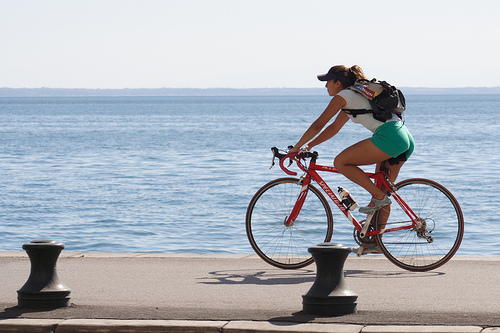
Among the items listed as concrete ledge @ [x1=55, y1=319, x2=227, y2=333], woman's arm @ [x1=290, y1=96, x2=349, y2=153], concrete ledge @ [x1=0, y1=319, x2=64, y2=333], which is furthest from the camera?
woman's arm @ [x1=290, y1=96, x2=349, y2=153]

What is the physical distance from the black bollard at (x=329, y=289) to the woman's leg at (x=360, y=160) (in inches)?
56.5

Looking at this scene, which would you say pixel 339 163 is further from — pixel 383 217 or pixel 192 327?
pixel 192 327

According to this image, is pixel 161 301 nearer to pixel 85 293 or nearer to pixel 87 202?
pixel 85 293

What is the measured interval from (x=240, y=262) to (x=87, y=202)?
50.6 ft

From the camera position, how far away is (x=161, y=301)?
237 inches

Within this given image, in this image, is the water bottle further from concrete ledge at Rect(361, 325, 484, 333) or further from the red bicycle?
concrete ledge at Rect(361, 325, 484, 333)

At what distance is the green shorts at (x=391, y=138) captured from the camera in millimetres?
6859

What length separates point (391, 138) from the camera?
6.87 m

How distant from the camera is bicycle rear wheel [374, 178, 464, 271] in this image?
7.07 m

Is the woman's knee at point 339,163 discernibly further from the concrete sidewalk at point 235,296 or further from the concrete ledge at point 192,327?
the concrete ledge at point 192,327

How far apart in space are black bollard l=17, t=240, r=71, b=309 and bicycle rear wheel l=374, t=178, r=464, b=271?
2705 mm

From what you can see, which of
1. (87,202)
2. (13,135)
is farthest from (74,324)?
(13,135)
